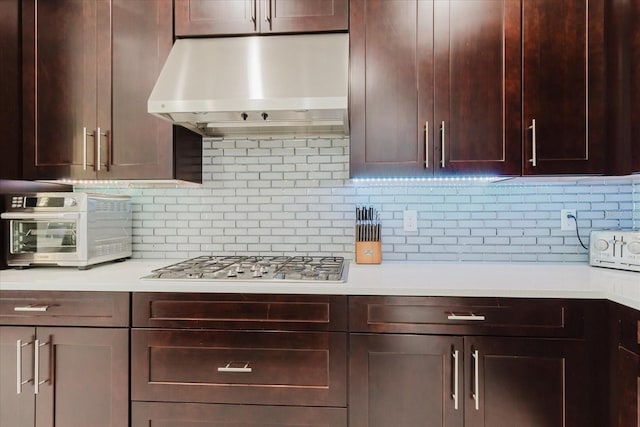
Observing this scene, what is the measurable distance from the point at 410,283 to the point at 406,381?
0.38 meters

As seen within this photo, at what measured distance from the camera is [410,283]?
1545mm

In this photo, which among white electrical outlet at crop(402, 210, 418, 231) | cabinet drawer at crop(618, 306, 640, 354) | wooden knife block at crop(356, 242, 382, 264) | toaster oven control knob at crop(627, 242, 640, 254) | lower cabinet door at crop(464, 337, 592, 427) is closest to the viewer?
cabinet drawer at crop(618, 306, 640, 354)

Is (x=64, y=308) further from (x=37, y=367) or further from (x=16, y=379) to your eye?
(x=16, y=379)

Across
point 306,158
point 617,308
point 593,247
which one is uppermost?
point 306,158

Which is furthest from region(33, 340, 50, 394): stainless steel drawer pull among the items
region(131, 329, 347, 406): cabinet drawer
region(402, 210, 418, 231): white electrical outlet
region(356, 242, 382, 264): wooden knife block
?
region(402, 210, 418, 231): white electrical outlet

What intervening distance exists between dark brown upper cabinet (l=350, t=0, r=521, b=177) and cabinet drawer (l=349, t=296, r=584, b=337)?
2.00 feet

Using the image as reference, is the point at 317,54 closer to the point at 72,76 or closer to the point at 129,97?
the point at 129,97

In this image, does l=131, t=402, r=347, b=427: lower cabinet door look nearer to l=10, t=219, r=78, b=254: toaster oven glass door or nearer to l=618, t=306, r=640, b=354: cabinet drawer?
l=10, t=219, r=78, b=254: toaster oven glass door

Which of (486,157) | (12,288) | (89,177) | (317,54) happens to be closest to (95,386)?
(12,288)

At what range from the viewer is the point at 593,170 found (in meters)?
1.73

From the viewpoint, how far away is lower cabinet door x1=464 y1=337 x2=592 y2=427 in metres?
1.45

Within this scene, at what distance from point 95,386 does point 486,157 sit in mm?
1948

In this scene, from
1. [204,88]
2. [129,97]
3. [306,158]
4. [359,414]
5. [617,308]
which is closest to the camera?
[617,308]

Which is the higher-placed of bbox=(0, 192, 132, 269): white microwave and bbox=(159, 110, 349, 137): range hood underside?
bbox=(159, 110, 349, 137): range hood underside
